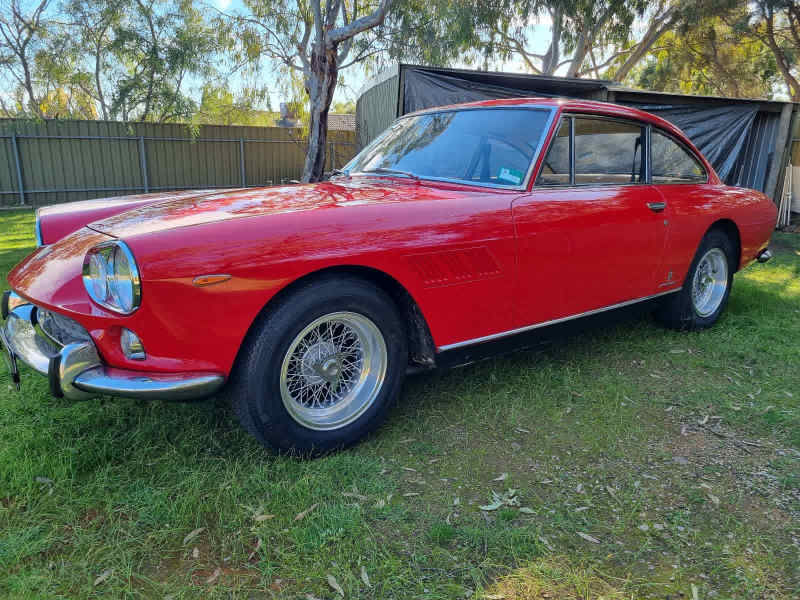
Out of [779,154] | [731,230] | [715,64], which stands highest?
[715,64]

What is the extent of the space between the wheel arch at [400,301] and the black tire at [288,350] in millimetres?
24

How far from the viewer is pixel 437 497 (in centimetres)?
230

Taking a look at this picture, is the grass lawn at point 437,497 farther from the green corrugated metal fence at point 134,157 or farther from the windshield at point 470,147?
the green corrugated metal fence at point 134,157

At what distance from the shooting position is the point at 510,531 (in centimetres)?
206

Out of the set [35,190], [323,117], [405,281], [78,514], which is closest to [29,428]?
[78,514]

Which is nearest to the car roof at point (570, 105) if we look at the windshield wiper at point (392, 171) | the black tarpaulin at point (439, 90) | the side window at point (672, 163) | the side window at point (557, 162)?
the side window at point (557, 162)

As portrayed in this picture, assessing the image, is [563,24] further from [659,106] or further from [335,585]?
[335,585]

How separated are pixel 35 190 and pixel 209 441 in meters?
15.0

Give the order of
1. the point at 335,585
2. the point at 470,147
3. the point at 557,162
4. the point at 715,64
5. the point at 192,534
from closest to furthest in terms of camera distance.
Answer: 1. the point at 335,585
2. the point at 192,534
3. the point at 557,162
4. the point at 470,147
5. the point at 715,64

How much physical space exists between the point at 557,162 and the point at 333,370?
5.64 feet

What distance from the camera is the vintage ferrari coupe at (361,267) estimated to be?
6.91 feet

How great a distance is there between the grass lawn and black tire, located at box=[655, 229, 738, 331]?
2.73 ft

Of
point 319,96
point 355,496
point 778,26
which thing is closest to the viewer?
point 355,496

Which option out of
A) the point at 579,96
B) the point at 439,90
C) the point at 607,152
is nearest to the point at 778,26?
the point at 579,96
